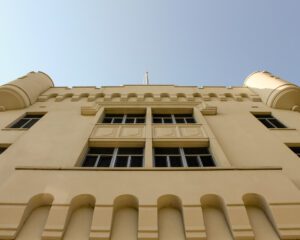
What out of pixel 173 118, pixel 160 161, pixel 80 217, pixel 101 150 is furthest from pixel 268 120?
pixel 80 217

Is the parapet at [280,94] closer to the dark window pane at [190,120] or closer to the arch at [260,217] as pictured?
the dark window pane at [190,120]

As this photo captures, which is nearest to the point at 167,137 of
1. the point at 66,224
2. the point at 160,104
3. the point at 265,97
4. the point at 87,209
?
the point at 160,104

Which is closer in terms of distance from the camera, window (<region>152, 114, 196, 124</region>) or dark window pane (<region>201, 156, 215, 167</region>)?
dark window pane (<region>201, 156, 215, 167</region>)

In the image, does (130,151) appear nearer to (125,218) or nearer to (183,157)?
(183,157)

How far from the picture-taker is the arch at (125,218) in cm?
578

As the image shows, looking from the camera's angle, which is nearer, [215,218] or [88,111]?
[215,218]

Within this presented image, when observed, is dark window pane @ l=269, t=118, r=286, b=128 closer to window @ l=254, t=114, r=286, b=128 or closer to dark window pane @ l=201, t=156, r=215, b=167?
window @ l=254, t=114, r=286, b=128

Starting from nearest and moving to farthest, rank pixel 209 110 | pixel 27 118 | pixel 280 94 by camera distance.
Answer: pixel 209 110 → pixel 27 118 → pixel 280 94

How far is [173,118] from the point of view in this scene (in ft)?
46.6

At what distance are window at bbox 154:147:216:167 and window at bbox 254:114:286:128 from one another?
4.93m

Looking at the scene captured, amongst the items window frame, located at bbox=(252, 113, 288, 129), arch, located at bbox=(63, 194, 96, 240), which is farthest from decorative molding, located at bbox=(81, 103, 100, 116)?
window frame, located at bbox=(252, 113, 288, 129)

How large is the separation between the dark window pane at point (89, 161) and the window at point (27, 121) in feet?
16.0

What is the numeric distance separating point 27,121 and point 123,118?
17.5 ft

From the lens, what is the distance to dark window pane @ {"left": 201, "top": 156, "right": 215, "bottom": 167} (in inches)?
386
